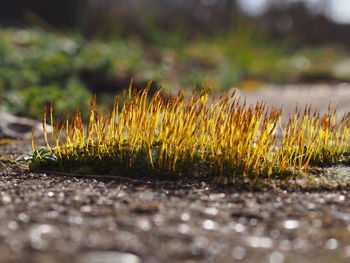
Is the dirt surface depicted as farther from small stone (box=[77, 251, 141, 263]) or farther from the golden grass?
the golden grass

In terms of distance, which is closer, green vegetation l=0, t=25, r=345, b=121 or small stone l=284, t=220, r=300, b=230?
small stone l=284, t=220, r=300, b=230

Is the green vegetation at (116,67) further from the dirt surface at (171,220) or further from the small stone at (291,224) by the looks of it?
the small stone at (291,224)

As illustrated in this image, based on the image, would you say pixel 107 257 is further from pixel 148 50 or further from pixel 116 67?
pixel 148 50

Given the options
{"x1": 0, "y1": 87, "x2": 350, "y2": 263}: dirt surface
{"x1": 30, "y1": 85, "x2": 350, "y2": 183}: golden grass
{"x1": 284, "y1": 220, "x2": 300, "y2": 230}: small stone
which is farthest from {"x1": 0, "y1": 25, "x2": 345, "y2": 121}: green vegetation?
{"x1": 284, "y1": 220, "x2": 300, "y2": 230}: small stone

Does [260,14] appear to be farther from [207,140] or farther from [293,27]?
[207,140]

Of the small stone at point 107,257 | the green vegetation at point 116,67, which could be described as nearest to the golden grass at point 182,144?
the green vegetation at point 116,67
